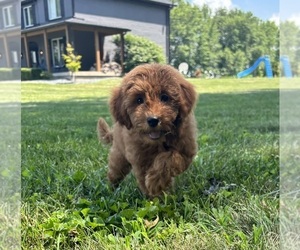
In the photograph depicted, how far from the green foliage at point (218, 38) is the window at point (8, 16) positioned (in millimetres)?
15101

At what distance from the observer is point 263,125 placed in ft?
16.1

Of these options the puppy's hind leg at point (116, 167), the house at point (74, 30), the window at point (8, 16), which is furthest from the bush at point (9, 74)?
the house at point (74, 30)

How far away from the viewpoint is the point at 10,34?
1.25m

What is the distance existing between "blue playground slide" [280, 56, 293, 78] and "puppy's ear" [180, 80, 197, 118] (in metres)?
0.88

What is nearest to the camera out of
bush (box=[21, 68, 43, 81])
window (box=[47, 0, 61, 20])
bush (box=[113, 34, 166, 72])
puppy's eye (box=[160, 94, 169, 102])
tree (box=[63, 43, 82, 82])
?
puppy's eye (box=[160, 94, 169, 102])

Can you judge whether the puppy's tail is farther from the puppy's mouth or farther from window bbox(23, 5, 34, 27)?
window bbox(23, 5, 34, 27)

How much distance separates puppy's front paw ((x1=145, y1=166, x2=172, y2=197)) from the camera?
6.76ft

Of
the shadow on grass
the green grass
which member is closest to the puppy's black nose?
the green grass

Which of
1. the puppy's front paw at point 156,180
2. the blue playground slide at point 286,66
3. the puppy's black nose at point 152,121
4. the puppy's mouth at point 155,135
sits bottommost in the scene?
the puppy's front paw at point 156,180

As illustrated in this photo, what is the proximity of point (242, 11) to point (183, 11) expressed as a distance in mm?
3076

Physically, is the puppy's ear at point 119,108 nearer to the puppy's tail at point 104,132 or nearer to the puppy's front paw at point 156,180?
the puppy's front paw at point 156,180

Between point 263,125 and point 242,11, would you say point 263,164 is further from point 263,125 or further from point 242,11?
point 242,11

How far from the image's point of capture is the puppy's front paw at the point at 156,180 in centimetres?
206

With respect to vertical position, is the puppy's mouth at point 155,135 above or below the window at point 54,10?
below
